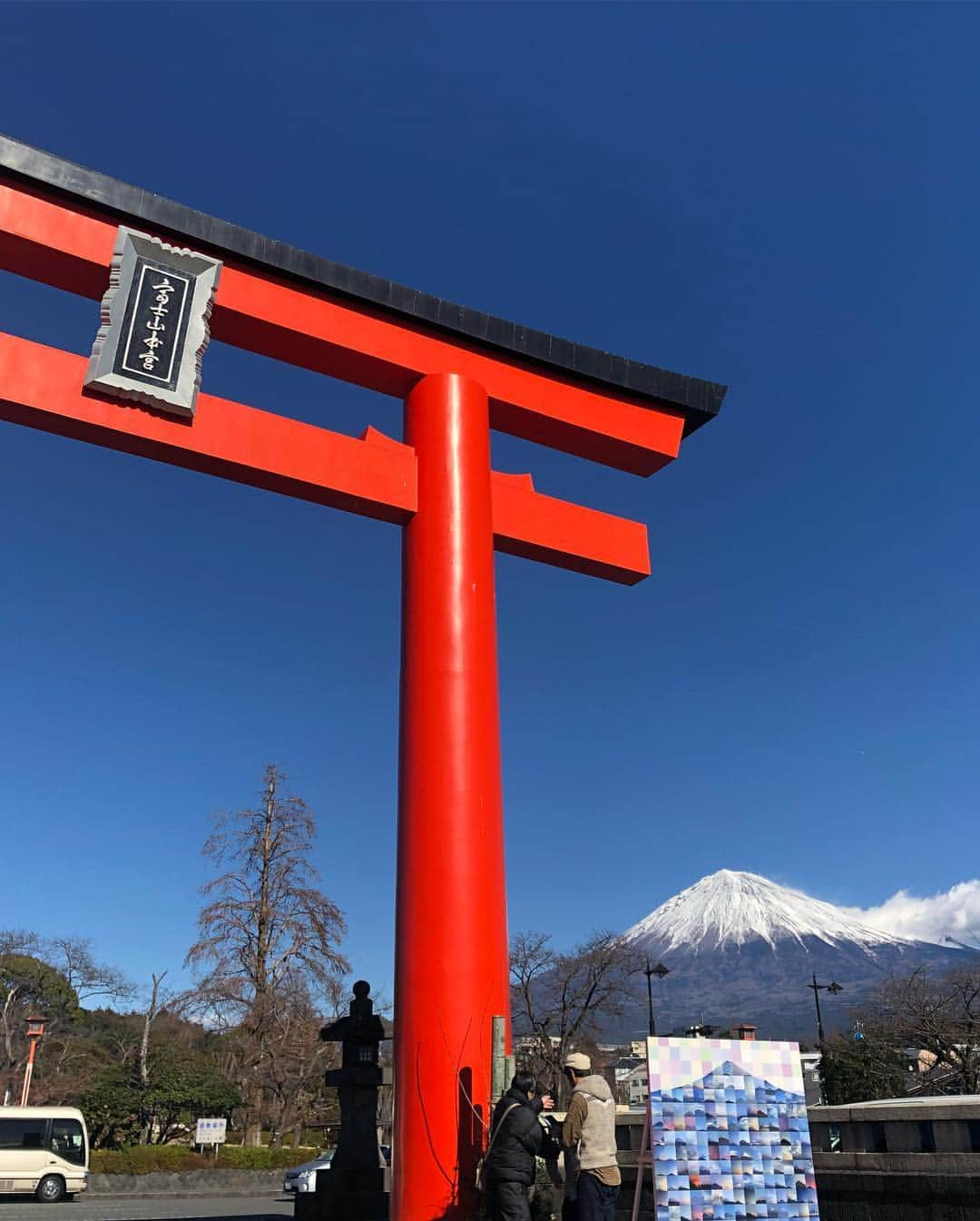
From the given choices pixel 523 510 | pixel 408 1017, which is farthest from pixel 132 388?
pixel 408 1017

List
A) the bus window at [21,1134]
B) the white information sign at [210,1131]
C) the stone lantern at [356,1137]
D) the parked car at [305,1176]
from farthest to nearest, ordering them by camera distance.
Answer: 1. the white information sign at [210,1131]
2. the bus window at [21,1134]
3. the parked car at [305,1176]
4. the stone lantern at [356,1137]

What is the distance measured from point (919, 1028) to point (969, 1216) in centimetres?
1851

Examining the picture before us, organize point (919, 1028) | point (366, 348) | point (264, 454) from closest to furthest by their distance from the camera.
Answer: point (264, 454), point (366, 348), point (919, 1028)

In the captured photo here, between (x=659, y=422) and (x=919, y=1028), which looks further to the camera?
(x=919, y=1028)

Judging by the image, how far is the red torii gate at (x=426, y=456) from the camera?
6777 mm

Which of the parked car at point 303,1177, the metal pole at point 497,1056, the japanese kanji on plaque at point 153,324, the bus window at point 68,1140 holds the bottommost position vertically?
the parked car at point 303,1177

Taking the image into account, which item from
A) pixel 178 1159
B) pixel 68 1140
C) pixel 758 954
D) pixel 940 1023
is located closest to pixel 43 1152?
pixel 68 1140

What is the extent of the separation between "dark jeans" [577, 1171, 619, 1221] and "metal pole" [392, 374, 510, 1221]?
0.94 metres

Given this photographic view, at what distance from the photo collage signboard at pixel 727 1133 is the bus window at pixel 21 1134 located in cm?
1978

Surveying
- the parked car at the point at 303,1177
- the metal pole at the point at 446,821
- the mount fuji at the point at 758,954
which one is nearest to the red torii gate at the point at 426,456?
the metal pole at the point at 446,821

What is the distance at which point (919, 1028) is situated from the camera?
23.1 m

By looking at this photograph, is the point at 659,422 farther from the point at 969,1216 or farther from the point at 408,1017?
the point at 969,1216

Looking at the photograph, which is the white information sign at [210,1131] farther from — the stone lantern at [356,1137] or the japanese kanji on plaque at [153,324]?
the japanese kanji on plaque at [153,324]

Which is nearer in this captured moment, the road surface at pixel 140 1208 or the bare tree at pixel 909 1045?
the road surface at pixel 140 1208
